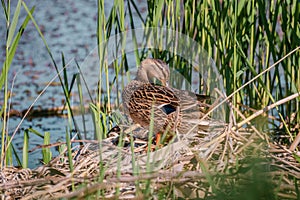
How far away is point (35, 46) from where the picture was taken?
669 centimetres

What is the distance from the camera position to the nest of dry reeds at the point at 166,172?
224cm

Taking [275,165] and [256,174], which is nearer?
[256,174]

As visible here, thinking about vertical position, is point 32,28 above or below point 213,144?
above

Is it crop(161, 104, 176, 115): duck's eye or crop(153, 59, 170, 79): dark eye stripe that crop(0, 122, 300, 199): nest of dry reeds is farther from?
crop(153, 59, 170, 79): dark eye stripe

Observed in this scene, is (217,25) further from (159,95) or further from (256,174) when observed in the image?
(256,174)

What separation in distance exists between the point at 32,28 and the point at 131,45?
12.2 feet

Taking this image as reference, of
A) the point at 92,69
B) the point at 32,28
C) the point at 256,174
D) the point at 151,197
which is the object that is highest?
the point at 32,28

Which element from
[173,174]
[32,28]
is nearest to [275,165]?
[173,174]

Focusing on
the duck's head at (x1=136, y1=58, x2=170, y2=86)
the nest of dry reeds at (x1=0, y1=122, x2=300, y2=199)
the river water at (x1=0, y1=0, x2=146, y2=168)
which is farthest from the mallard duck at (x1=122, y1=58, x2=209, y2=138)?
the river water at (x1=0, y1=0, x2=146, y2=168)

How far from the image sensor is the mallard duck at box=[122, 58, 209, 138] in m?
3.16

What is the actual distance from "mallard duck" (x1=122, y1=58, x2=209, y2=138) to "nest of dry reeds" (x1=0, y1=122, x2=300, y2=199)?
0.13 metres

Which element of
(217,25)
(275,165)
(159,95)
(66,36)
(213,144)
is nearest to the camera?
(275,165)

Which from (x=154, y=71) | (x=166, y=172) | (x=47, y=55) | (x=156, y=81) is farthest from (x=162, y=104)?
(x=47, y=55)

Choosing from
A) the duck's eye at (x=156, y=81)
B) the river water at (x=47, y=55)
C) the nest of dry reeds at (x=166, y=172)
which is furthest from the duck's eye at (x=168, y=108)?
the river water at (x=47, y=55)
